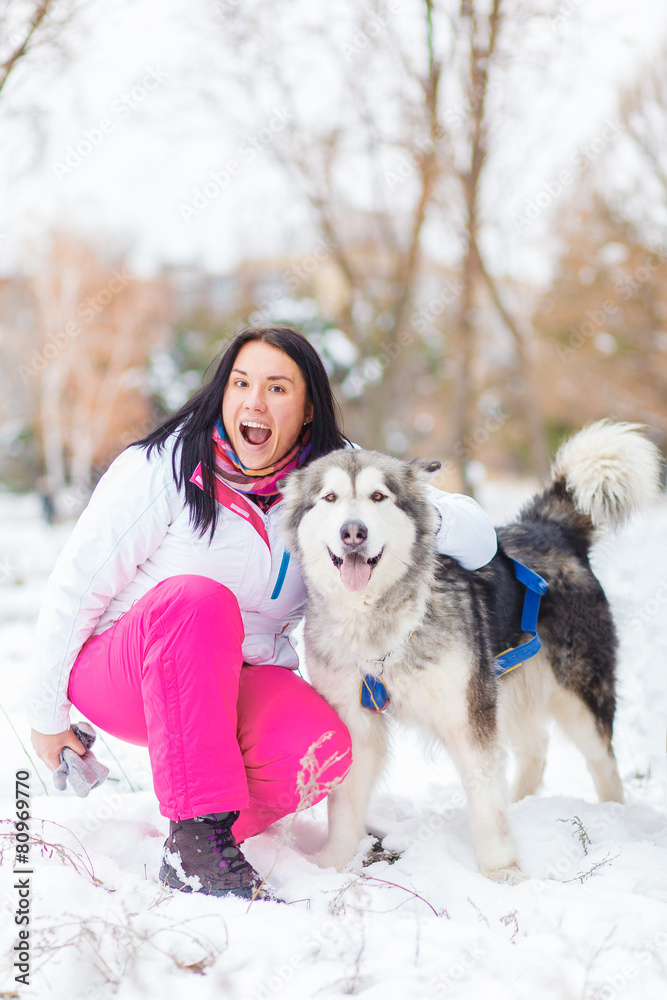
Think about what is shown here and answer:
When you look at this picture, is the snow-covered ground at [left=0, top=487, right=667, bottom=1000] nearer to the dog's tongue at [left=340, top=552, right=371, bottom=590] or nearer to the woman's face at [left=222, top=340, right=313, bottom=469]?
the dog's tongue at [left=340, top=552, right=371, bottom=590]

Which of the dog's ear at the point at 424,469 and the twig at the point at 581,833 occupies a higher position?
the dog's ear at the point at 424,469

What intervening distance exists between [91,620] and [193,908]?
0.87 m

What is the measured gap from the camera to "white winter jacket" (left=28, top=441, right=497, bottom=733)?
198 cm

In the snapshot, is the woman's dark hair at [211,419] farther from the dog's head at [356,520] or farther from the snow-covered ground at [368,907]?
the snow-covered ground at [368,907]

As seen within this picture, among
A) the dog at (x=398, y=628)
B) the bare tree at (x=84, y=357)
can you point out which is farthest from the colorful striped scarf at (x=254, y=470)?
the bare tree at (x=84, y=357)

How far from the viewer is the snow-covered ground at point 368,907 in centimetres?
129

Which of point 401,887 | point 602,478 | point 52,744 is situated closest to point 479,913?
point 401,887

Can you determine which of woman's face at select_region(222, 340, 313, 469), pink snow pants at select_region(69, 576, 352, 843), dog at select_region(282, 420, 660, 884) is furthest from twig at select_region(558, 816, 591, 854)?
woman's face at select_region(222, 340, 313, 469)

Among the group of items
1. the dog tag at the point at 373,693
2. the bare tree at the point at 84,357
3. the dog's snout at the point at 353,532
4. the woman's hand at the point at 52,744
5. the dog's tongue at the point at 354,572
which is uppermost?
the bare tree at the point at 84,357

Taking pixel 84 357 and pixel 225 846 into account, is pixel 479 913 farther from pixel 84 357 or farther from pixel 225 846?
pixel 84 357

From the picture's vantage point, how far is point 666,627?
382cm

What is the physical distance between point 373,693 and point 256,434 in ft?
2.97

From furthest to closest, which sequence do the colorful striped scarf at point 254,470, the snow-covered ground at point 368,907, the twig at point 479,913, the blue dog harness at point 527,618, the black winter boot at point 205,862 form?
the blue dog harness at point 527,618
the colorful striped scarf at point 254,470
the black winter boot at point 205,862
the twig at point 479,913
the snow-covered ground at point 368,907

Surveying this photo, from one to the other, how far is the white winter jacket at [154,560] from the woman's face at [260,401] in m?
0.17
